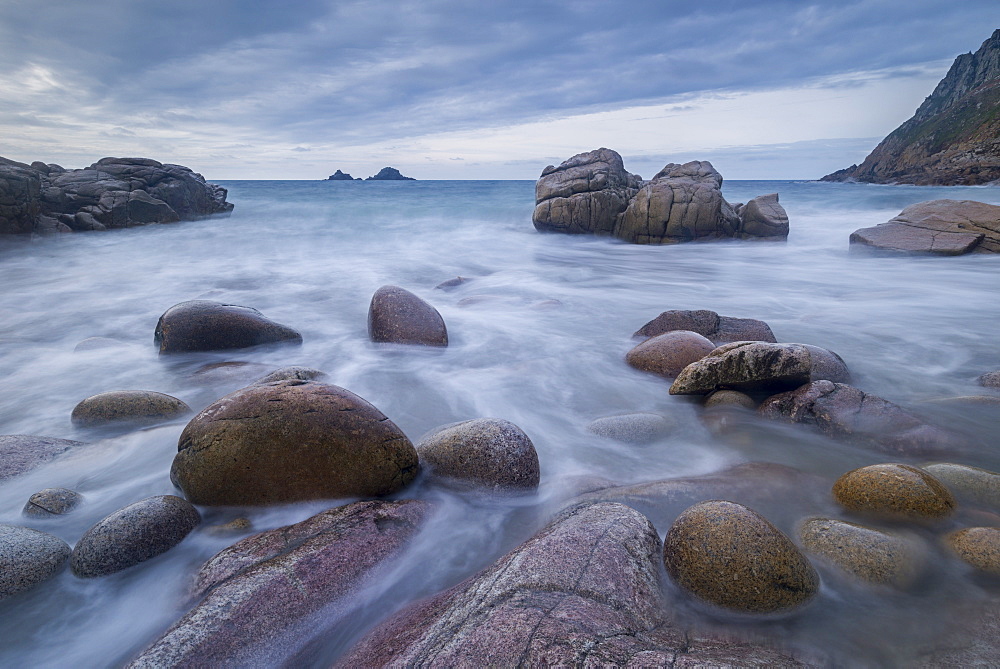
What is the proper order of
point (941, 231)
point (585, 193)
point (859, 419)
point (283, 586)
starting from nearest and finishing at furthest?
point (283, 586) < point (859, 419) < point (941, 231) < point (585, 193)

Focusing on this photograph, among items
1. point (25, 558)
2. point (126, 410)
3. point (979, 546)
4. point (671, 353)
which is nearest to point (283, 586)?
point (25, 558)

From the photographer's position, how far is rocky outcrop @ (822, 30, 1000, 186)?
166 ft

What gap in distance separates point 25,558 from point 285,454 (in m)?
1.22

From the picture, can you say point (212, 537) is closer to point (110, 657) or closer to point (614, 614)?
point (110, 657)

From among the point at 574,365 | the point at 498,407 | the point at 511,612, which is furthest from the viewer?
the point at 574,365

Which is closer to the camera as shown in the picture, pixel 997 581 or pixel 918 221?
pixel 997 581

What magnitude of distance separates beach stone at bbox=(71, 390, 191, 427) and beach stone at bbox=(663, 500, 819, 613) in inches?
162

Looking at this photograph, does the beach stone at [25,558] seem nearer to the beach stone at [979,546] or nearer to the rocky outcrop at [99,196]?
the beach stone at [979,546]

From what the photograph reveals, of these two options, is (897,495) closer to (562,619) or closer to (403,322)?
(562,619)

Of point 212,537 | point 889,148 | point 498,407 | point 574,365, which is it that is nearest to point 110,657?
point 212,537

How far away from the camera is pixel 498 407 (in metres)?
5.18

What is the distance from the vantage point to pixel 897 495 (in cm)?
296

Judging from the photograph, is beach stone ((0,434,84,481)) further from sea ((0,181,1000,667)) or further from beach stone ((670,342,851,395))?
beach stone ((670,342,851,395))

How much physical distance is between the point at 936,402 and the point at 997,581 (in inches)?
107
